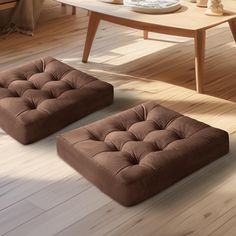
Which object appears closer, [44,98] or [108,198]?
[108,198]

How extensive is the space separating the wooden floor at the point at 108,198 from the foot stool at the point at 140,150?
5 cm

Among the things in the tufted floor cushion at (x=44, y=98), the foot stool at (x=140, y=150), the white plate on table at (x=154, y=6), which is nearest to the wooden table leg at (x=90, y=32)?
the white plate on table at (x=154, y=6)

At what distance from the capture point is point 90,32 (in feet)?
11.7

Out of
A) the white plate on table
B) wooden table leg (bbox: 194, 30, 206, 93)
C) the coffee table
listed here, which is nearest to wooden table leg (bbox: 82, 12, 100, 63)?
the coffee table

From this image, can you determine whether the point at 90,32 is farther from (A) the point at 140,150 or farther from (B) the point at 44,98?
(A) the point at 140,150

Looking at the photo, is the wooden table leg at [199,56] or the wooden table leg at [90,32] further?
the wooden table leg at [90,32]

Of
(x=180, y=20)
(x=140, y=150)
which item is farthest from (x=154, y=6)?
(x=140, y=150)

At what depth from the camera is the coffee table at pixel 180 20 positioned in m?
2.98

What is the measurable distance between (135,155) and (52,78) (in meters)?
0.89

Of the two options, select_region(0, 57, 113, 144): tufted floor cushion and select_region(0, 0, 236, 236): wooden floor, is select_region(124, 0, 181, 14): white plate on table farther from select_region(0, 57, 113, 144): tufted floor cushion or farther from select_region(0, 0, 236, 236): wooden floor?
select_region(0, 57, 113, 144): tufted floor cushion

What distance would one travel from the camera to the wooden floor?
2.06 m

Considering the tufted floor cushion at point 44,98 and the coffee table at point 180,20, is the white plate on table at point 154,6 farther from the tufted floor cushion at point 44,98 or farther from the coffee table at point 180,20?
the tufted floor cushion at point 44,98

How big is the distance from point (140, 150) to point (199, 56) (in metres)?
1.01

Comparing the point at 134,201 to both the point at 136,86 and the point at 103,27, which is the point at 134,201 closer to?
the point at 136,86
